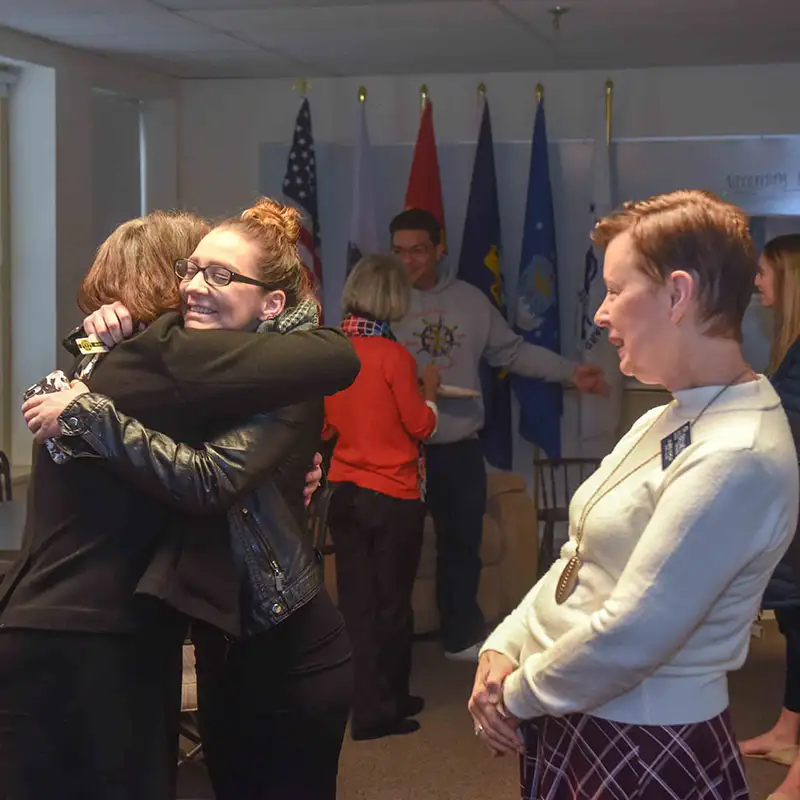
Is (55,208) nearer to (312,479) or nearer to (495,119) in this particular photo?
(495,119)

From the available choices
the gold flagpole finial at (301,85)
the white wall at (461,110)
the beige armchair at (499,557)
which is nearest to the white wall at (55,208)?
the white wall at (461,110)

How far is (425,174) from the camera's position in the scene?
18.2 feet

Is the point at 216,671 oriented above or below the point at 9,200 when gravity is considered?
below

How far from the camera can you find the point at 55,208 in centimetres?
481

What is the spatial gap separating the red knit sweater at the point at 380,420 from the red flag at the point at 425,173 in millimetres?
1946

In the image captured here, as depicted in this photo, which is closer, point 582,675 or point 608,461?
point 582,675

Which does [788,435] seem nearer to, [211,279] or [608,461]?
[608,461]

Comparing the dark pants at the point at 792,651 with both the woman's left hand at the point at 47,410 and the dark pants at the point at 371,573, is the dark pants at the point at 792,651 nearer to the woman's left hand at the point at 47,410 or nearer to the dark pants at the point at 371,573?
the dark pants at the point at 371,573

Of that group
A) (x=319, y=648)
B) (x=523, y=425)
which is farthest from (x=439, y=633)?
(x=319, y=648)

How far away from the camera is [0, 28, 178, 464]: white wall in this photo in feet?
15.8

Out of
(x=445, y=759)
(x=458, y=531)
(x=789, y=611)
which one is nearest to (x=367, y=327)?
(x=458, y=531)

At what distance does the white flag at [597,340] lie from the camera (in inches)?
217

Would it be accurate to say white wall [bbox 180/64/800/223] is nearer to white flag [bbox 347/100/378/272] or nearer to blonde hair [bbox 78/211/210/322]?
white flag [bbox 347/100/378/272]

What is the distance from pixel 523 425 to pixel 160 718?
13.4 ft
